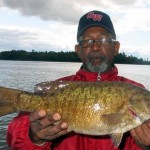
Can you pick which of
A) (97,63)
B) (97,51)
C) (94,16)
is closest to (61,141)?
(97,63)

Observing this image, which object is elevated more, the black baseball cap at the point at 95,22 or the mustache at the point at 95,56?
the black baseball cap at the point at 95,22

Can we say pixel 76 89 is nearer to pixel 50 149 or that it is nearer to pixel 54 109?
pixel 54 109

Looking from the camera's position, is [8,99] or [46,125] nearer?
[46,125]

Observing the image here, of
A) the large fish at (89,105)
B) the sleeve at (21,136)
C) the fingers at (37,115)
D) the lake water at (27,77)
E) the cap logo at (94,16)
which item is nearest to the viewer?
the fingers at (37,115)

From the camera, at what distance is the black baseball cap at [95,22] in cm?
564

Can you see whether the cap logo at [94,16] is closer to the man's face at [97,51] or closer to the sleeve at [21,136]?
the man's face at [97,51]

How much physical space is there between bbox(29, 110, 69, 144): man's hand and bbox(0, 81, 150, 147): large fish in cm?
10

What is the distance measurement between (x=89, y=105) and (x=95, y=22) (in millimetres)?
2024

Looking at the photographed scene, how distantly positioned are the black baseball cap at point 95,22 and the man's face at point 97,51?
0.38 feet

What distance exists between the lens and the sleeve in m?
4.61

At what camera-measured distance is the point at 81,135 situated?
4.93 metres

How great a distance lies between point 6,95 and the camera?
4172 millimetres

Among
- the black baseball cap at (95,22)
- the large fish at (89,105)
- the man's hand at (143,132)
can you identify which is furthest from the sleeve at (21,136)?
the black baseball cap at (95,22)

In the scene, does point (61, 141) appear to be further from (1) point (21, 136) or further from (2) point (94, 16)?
(2) point (94, 16)
